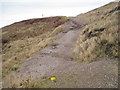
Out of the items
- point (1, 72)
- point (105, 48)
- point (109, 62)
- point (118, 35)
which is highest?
point (118, 35)

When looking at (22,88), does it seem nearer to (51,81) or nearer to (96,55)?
(51,81)

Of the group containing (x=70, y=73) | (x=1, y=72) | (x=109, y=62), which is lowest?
(x=1, y=72)

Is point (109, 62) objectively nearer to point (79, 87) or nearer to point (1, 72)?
point (79, 87)

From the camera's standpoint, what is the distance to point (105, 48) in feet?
30.1

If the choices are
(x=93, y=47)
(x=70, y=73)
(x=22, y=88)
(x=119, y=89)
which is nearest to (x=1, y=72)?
(x=22, y=88)

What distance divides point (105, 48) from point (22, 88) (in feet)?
19.1

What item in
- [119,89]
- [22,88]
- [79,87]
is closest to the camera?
[119,89]

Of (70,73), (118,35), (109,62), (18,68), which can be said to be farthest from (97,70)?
(18,68)

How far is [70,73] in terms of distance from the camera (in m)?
7.89

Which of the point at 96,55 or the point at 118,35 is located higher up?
the point at 118,35

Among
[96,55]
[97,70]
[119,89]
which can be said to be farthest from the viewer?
[96,55]

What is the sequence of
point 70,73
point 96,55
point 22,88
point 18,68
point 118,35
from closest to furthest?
1. point 22,88
2. point 70,73
3. point 96,55
4. point 118,35
5. point 18,68

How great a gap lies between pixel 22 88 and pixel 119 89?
449cm

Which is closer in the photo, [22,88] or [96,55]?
[22,88]
